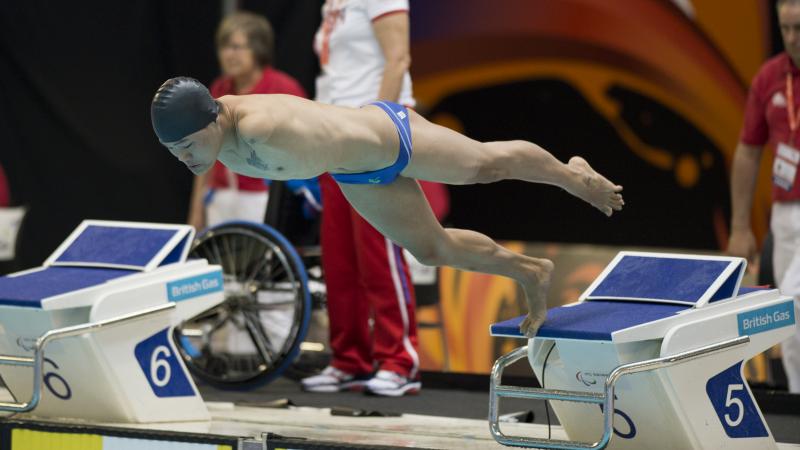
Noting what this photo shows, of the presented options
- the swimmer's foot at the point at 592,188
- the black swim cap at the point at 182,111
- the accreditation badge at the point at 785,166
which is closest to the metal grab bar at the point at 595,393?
the swimmer's foot at the point at 592,188

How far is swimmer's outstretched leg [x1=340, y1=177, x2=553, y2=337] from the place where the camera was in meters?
4.04

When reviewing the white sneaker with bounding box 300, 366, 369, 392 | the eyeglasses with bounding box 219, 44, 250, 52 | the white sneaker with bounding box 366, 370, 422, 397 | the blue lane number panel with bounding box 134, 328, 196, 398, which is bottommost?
the white sneaker with bounding box 300, 366, 369, 392

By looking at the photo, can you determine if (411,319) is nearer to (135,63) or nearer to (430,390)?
(430,390)

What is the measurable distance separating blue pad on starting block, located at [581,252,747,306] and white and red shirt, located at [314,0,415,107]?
4.50 ft

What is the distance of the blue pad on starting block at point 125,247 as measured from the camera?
480 centimetres

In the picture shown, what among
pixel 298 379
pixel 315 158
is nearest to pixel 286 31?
pixel 298 379

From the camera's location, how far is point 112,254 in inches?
192

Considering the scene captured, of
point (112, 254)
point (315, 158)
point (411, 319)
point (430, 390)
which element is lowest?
point (430, 390)

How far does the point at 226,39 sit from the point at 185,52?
182 centimetres

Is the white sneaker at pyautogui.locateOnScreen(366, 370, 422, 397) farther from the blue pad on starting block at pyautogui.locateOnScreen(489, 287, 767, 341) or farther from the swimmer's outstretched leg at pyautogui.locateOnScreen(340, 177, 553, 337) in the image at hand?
the blue pad on starting block at pyautogui.locateOnScreen(489, 287, 767, 341)

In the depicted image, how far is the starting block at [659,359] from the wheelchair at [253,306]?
1.52 meters

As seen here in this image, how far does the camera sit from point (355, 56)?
530 centimetres

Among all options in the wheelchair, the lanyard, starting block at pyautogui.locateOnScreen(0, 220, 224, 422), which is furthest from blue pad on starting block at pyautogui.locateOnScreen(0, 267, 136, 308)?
the lanyard

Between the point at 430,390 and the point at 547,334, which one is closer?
the point at 547,334
